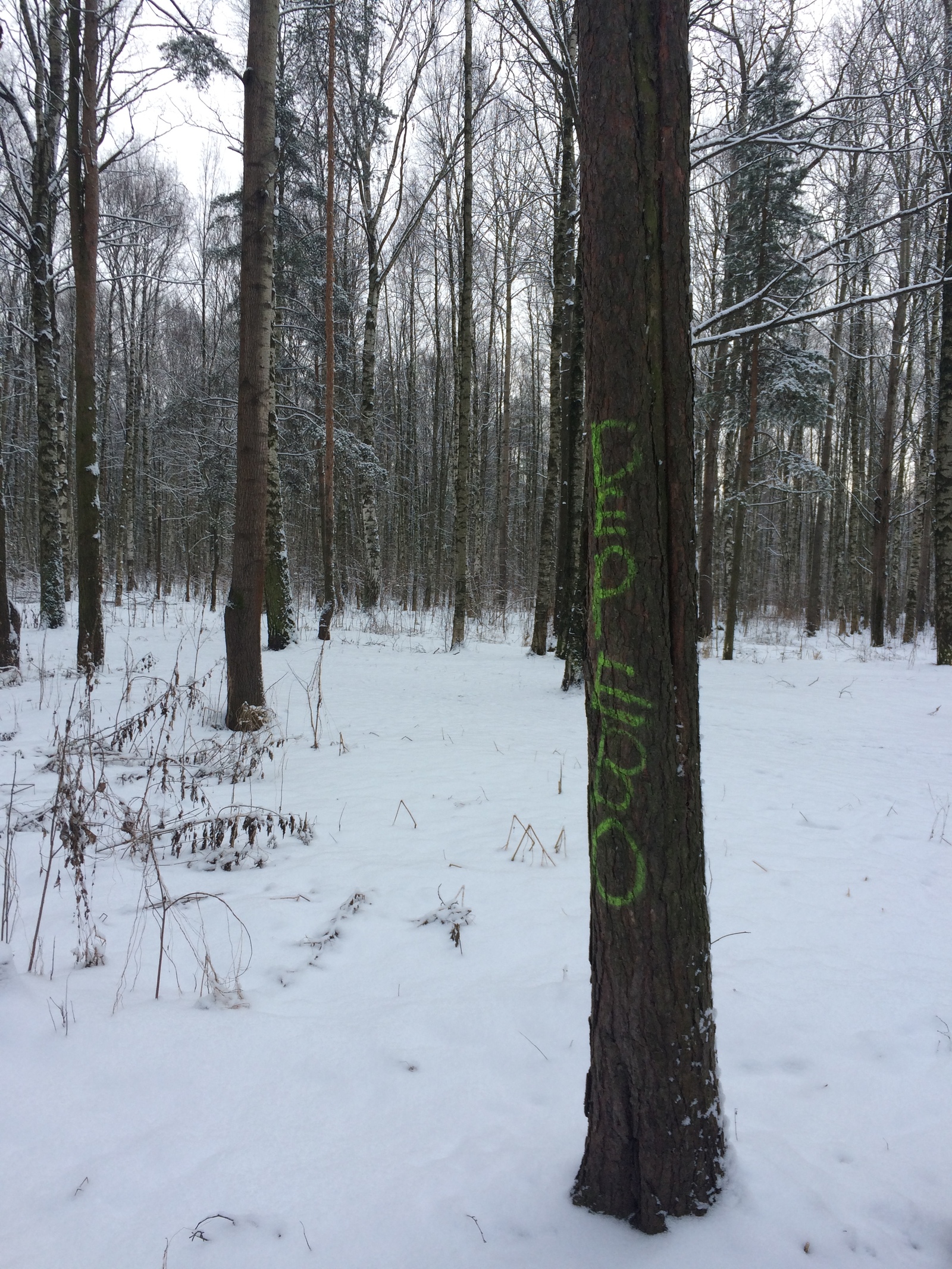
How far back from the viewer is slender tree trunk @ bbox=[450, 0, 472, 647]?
1059 centimetres

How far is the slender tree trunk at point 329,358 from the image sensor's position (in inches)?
408

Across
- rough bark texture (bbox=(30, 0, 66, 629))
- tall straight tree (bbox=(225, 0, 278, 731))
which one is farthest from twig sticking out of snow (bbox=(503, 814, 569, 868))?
rough bark texture (bbox=(30, 0, 66, 629))

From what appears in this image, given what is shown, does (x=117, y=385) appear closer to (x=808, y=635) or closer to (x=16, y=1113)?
(x=808, y=635)

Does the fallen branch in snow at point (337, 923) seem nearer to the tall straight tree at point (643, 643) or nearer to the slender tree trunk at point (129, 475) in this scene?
the tall straight tree at point (643, 643)

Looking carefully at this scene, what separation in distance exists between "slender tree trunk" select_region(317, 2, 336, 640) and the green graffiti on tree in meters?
10.1

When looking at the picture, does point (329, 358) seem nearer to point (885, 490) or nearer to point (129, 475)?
point (129, 475)

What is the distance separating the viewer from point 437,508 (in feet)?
72.6

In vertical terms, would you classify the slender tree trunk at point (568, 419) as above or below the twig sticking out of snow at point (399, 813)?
above

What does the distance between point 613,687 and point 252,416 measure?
211 inches

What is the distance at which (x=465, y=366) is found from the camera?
444 inches

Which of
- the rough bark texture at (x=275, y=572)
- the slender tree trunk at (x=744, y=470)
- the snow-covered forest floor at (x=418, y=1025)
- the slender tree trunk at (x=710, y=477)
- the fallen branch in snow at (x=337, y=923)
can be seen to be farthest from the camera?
the slender tree trunk at (x=710, y=477)

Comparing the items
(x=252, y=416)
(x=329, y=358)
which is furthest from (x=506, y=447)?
(x=252, y=416)

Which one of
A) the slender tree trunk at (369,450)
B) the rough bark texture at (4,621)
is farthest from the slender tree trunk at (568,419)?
the rough bark texture at (4,621)

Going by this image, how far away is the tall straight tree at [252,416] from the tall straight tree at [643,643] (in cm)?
467
